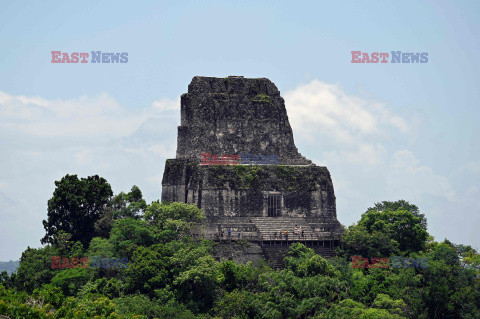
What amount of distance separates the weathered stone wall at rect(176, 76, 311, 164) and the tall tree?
852cm

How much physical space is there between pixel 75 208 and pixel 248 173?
15.0 m

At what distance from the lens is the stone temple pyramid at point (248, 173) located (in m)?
67.1

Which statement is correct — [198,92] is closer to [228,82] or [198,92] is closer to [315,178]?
[228,82]

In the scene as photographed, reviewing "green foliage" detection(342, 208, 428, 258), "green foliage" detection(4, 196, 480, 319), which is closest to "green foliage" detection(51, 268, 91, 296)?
"green foliage" detection(4, 196, 480, 319)

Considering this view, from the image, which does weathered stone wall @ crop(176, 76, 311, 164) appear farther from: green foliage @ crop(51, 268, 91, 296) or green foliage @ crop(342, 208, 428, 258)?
green foliage @ crop(51, 268, 91, 296)

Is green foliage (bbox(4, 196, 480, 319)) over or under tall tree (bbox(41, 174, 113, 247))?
under

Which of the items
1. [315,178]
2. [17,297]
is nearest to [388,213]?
[315,178]

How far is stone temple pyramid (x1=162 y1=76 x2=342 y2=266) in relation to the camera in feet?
220

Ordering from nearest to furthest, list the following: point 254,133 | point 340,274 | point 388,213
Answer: point 340,274
point 388,213
point 254,133

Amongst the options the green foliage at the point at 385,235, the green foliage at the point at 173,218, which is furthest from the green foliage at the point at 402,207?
the green foliage at the point at 173,218

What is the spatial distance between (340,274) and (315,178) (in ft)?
39.7

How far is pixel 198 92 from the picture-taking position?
254 feet

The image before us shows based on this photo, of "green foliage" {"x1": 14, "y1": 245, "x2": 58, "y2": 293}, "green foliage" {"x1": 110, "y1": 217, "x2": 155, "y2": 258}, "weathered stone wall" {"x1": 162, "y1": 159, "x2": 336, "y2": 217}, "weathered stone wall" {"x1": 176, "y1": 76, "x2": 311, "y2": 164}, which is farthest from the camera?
"weathered stone wall" {"x1": 176, "y1": 76, "x2": 311, "y2": 164}

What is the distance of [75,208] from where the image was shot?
71.5 meters
